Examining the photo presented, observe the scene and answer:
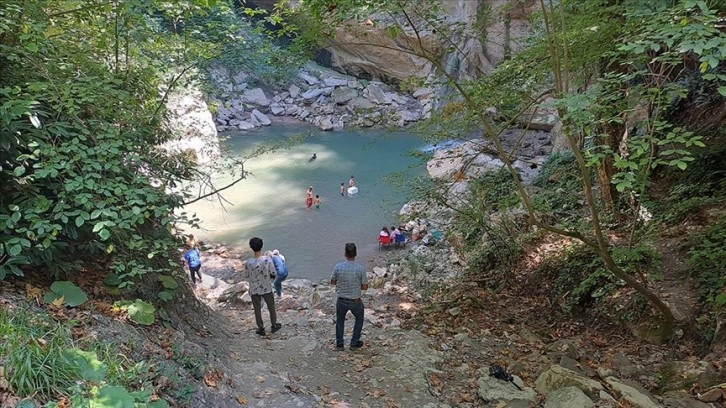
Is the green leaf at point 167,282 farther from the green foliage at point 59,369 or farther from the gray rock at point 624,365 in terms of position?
the gray rock at point 624,365

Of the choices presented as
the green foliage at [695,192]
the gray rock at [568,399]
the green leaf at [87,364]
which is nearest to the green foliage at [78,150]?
the green leaf at [87,364]

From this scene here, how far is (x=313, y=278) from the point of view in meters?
11.4

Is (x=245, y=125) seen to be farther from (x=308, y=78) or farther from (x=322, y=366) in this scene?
(x=322, y=366)

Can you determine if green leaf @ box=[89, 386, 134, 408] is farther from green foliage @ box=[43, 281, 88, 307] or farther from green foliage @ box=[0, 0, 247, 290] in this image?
green foliage @ box=[43, 281, 88, 307]

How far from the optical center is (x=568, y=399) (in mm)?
3240

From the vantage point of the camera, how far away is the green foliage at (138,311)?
3.43 m

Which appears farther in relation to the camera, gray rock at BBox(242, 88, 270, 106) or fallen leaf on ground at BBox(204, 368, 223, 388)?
gray rock at BBox(242, 88, 270, 106)

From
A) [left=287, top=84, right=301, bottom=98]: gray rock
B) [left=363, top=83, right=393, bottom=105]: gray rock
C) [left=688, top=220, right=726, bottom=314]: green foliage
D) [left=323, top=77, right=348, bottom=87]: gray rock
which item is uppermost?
[left=323, top=77, right=348, bottom=87]: gray rock

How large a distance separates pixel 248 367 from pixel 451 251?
280 inches

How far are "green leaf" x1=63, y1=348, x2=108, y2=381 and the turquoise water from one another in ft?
16.7

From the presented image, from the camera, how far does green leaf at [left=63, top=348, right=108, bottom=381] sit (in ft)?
7.43

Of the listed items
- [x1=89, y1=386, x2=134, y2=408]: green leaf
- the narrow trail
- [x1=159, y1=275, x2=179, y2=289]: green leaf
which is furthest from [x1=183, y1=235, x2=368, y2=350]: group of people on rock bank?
[x1=89, y1=386, x2=134, y2=408]: green leaf

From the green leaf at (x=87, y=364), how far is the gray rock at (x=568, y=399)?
3.01 meters

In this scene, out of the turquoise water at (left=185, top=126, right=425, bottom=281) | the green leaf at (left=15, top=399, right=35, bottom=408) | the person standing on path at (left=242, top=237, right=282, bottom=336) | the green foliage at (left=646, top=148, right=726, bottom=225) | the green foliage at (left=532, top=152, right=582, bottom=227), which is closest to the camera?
the green leaf at (left=15, top=399, right=35, bottom=408)
